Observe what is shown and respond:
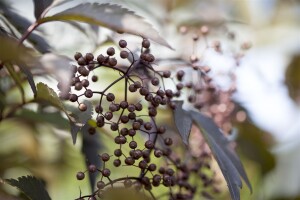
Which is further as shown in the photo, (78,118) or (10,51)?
(78,118)

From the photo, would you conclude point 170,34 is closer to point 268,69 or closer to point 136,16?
point 268,69

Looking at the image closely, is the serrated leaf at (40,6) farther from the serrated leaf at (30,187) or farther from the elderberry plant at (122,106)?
the serrated leaf at (30,187)

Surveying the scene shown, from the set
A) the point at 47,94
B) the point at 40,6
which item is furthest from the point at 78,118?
the point at 40,6

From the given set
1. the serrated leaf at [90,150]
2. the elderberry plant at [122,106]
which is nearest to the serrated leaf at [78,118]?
the elderberry plant at [122,106]

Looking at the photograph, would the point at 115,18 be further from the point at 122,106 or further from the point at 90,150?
the point at 90,150

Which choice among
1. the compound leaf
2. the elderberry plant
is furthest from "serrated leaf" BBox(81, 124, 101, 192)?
the compound leaf

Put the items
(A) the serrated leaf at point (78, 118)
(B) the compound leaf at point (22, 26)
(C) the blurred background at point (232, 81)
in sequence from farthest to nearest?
(C) the blurred background at point (232, 81)
(B) the compound leaf at point (22, 26)
(A) the serrated leaf at point (78, 118)

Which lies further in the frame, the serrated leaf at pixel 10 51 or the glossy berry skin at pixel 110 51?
the glossy berry skin at pixel 110 51
